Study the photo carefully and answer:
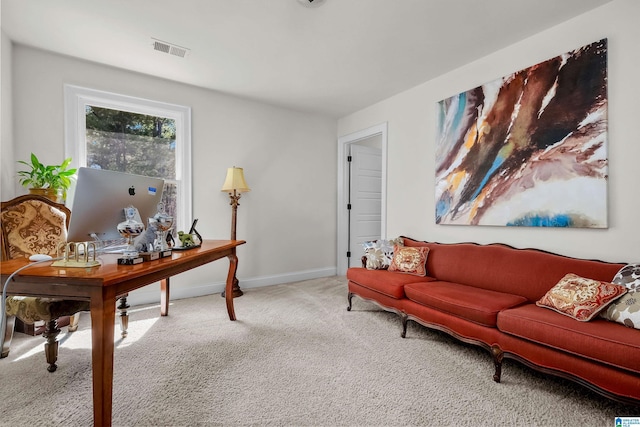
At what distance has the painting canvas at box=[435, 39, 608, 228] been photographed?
2252 millimetres

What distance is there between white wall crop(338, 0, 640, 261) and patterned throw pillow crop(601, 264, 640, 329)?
1.06 ft

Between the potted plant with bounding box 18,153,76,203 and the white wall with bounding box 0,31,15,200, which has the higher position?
the white wall with bounding box 0,31,15,200

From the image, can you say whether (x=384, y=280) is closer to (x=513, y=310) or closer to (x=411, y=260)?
(x=411, y=260)

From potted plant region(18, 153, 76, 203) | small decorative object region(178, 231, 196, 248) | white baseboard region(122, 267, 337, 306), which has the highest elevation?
potted plant region(18, 153, 76, 203)

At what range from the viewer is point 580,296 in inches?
73.9

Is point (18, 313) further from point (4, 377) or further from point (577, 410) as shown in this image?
point (577, 410)

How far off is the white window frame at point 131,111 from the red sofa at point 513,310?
2250 mm

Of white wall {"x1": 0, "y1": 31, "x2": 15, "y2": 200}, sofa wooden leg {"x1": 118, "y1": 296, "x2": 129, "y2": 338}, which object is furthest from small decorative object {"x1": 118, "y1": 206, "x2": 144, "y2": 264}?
white wall {"x1": 0, "y1": 31, "x2": 15, "y2": 200}

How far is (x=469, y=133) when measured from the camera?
10.1 feet

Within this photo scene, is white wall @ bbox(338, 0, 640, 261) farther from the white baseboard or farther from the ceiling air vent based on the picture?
the ceiling air vent

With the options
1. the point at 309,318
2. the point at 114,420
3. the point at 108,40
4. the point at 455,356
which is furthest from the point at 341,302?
the point at 108,40

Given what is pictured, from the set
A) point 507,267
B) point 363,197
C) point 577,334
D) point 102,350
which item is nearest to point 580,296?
point 577,334

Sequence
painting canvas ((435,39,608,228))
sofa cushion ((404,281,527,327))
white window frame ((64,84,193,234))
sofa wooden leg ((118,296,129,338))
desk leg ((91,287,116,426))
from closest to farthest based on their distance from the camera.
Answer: desk leg ((91,287,116,426)), sofa cushion ((404,281,527,327)), painting canvas ((435,39,608,228)), sofa wooden leg ((118,296,129,338)), white window frame ((64,84,193,234))

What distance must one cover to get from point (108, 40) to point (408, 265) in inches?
139
